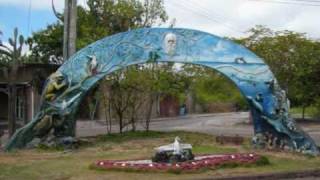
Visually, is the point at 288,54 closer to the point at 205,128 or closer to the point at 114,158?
the point at 205,128

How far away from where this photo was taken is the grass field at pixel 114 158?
1530cm

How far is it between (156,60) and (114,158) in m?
4.67

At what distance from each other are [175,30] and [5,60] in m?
18.7

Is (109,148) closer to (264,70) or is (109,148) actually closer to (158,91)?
(264,70)

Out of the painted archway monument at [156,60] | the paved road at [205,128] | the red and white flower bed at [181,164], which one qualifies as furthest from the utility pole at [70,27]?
the red and white flower bed at [181,164]

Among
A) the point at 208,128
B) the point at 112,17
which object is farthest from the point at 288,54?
the point at 112,17

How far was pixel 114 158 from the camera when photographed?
1908 cm

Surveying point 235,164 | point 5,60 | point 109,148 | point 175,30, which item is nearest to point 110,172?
point 235,164

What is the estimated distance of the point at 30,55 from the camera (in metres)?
57.7

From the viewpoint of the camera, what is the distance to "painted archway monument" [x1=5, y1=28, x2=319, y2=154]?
21.5m

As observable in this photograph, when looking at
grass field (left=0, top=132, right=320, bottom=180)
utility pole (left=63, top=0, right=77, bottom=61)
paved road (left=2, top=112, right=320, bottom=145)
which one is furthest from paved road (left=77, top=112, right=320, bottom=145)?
utility pole (left=63, top=0, right=77, bottom=61)

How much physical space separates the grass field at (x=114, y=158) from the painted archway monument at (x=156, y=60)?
904mm

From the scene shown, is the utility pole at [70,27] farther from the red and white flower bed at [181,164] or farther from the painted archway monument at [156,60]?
the red and white flower bed at [181,164]

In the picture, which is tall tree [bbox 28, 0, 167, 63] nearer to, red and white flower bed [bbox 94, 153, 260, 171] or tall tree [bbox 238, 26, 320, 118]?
tall tree [bbox 238, 26, 320, 118]
